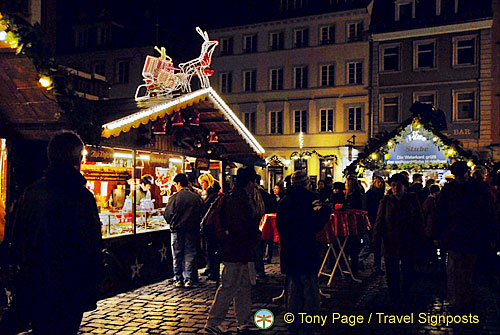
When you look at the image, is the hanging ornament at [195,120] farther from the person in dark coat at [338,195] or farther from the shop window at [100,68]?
the shop window at [100,68]

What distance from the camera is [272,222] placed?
8.76m

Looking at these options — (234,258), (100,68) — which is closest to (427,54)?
(100,68)

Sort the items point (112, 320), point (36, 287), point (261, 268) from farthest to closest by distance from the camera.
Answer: point (261, 268), point (112, 320), point (36, 287)

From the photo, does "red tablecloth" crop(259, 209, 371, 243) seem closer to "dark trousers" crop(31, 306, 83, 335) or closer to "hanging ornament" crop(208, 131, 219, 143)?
"hanging ornament" crop(208, 131, 219, 143)

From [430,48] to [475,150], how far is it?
6.35 metres

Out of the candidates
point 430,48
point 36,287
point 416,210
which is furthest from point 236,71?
point 36,287

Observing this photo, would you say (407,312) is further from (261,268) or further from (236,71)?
(236,71)

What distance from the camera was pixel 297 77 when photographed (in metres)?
33.0

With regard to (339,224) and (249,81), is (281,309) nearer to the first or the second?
(339,224)

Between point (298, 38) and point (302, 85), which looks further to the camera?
point (298, 38)

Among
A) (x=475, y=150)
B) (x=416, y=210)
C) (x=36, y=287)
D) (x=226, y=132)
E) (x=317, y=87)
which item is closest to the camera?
(x=36, y=287)

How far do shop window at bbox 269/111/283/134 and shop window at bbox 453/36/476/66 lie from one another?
10.8 metres

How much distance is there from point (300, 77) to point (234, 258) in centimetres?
2785

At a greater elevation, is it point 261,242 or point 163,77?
point 163,77
